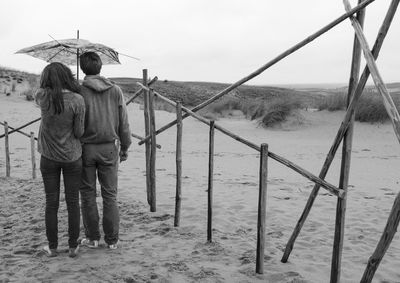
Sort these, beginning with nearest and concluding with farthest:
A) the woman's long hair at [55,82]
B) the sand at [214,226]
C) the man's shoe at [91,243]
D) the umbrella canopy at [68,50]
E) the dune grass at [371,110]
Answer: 1. the woman's long hair at [55,82]
2. the sand at [214,226]
3. the man's shoe at [91,243]
4. the umbrella canopy at [68,50]
5. the dune grass at [371,110]

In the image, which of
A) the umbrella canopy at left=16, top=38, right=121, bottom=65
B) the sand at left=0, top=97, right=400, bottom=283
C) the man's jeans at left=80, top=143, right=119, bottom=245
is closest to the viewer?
the sand at left=0, top=97, right=400, bottom=283

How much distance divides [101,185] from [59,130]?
661mm

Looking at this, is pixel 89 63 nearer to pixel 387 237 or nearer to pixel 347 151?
pixel 347 151

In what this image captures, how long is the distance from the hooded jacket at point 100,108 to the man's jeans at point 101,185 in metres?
0.08

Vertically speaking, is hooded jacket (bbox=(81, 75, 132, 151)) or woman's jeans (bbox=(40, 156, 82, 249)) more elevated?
hooded jacket (bbox=(81, 75, 132, 151))

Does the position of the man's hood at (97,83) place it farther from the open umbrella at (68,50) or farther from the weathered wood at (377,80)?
the weathered wood at (377,80)

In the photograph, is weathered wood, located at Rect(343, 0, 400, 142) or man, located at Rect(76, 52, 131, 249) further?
man, located at Rect(76, 52, 131, 249)

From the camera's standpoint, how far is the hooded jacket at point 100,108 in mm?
3525

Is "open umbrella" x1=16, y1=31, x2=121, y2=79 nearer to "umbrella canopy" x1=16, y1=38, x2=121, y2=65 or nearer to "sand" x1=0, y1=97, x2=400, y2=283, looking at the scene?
"umbrella canopy" x1=16, y1=38, x2=121, y2=65

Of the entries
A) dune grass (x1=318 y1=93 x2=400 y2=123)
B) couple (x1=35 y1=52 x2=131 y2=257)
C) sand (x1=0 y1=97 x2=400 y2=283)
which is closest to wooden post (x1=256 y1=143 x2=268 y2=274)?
sand (x1=0 y1=97 x2=400 y2=283)

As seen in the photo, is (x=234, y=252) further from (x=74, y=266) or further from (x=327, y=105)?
(x=327, y=105)

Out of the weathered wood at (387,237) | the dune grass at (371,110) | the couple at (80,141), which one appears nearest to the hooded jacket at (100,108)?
the couple at (80,141)

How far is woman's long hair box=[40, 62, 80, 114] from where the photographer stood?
3.24 meters

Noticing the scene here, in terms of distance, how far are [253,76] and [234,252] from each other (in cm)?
158
